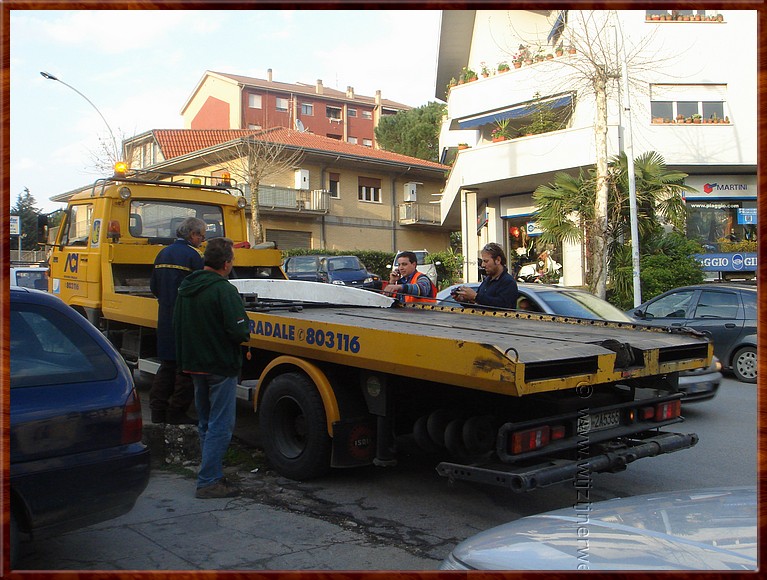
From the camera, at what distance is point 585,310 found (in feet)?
27.3

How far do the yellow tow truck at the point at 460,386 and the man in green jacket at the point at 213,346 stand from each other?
0.50 m

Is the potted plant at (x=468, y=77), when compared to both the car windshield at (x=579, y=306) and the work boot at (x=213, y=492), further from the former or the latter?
the work boot at (x=213, y=492)

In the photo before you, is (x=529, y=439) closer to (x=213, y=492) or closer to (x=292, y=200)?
(x=213, y=492)

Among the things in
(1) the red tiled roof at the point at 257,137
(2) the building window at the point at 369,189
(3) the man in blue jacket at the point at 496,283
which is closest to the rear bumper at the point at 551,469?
(3) the man in blue jacket at the point at 496,283

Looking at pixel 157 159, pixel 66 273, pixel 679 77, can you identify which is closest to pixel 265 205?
pixel 157 159

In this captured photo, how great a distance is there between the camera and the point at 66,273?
934cm

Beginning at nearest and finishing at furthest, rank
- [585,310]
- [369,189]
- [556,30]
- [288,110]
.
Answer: [585,310]
[556,30]
[369,189]
[288,110]

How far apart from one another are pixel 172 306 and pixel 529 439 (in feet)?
12.9

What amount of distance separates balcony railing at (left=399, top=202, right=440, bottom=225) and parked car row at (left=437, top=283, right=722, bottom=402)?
31.9 meters

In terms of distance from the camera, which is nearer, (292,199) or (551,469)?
(551,469)

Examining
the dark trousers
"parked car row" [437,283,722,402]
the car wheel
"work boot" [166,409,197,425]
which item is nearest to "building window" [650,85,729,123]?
the car wheel

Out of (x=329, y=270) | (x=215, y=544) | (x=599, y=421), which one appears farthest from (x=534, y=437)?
(x=329, y=270)

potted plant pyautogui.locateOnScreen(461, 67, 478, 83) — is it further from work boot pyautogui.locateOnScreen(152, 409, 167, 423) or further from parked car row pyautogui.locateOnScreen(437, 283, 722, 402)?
work boot pyautogui.locateOnScreen(152, 409, 167, 423)

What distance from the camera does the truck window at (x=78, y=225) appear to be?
9055 mm
